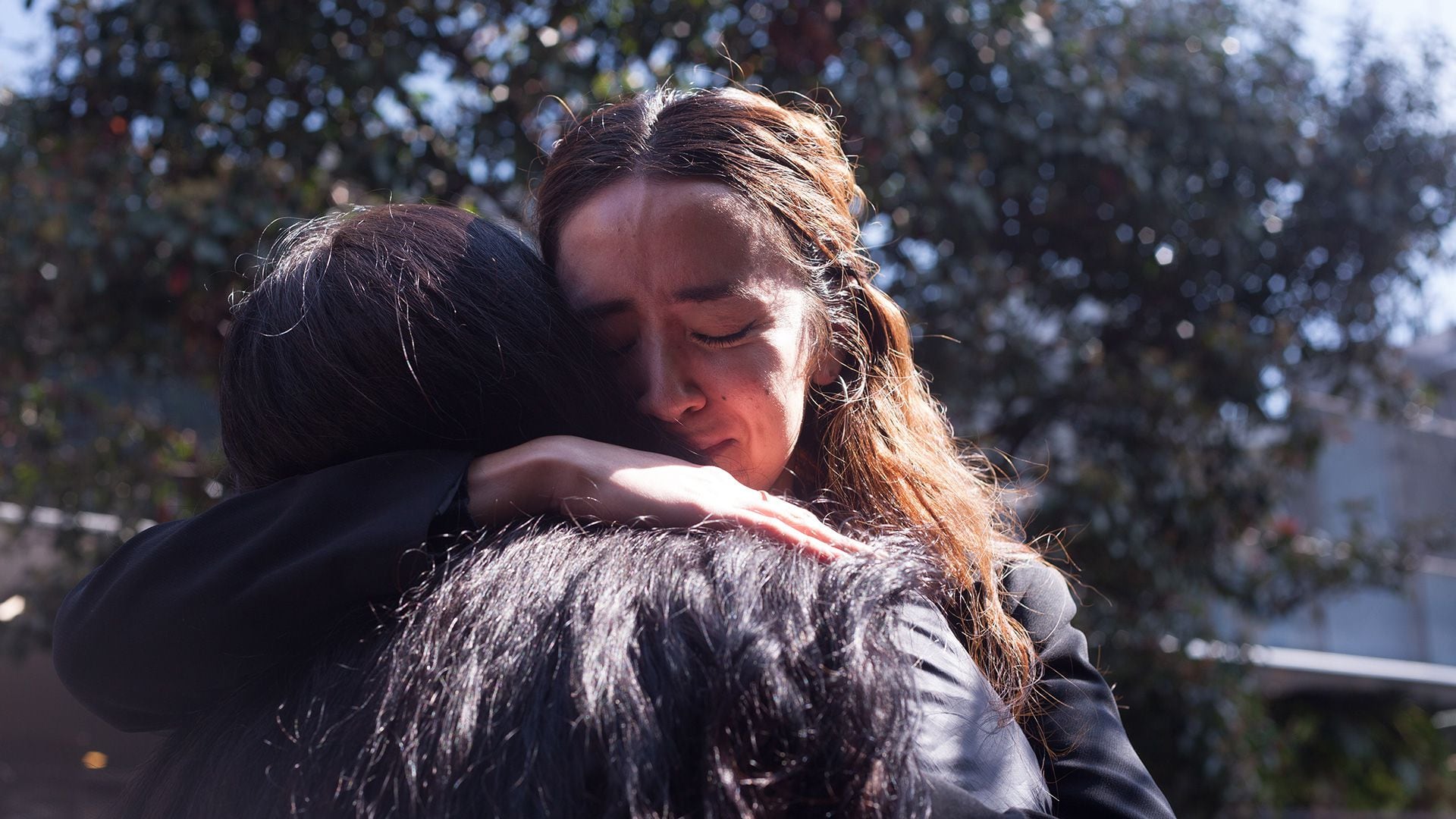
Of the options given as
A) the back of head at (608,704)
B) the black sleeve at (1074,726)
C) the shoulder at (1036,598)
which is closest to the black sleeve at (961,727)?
the back of head at (608,704)

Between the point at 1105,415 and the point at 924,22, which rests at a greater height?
the point at 924,22

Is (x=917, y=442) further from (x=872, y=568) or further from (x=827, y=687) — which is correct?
(x=827, y=687)

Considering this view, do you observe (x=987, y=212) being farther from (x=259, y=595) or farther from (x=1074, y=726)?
(x=259, y=595)

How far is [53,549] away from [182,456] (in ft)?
2.10

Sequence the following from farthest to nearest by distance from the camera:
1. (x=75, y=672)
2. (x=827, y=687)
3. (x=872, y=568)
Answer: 1. (x=75, y=672)
2. (x=872, y=568)
3. (x=827, y=687)

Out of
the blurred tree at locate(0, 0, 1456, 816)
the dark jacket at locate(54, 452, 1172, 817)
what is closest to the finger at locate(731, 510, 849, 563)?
the dark jacket at locate(54, 452, 1172, 817)

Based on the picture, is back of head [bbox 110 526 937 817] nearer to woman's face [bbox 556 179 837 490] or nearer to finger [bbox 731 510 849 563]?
finger [bbox 731 510 849 563]

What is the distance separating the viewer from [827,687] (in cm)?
99

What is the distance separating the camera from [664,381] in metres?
1.49

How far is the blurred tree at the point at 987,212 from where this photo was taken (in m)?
3.86

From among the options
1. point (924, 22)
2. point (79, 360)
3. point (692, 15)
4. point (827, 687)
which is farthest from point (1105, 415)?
point (827, 687)

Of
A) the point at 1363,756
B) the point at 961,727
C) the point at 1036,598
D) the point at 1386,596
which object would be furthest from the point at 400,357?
the point at 1386,596

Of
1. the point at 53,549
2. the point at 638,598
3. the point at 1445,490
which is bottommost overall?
the point at 1445,490

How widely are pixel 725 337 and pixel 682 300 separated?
8 centimetres
